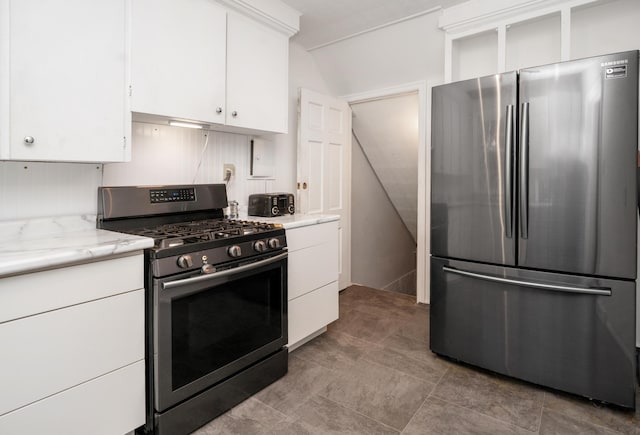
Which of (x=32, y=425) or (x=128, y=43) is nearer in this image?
(x=32, y=425)

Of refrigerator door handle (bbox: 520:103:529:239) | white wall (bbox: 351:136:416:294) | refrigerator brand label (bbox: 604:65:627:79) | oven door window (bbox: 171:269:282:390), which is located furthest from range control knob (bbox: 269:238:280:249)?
white wall (bbox: 351:136:416:294)

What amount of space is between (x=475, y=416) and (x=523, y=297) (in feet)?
2.30

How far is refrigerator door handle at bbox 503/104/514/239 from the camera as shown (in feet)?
6.86

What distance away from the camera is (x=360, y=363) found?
2449mm

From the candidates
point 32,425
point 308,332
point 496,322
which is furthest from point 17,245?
point 496,322

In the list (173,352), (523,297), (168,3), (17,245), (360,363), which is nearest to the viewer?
(17,245)

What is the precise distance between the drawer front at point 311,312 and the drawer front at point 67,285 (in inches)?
44.0

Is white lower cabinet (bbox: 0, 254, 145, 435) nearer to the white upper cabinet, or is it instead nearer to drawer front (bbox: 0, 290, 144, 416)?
drawer front (bbox: 0, 290, 144, 416)

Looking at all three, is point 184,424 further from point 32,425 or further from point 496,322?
point 496,322

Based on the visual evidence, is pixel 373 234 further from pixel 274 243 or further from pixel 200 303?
pixel 200 303

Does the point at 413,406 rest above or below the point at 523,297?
below

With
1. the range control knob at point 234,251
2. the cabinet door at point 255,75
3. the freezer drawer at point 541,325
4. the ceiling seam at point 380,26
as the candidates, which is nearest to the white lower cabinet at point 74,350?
the range control knob at point 234,251

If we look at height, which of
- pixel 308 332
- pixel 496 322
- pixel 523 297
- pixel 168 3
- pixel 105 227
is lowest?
pixel 308 332

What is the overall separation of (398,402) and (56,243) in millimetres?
1817
